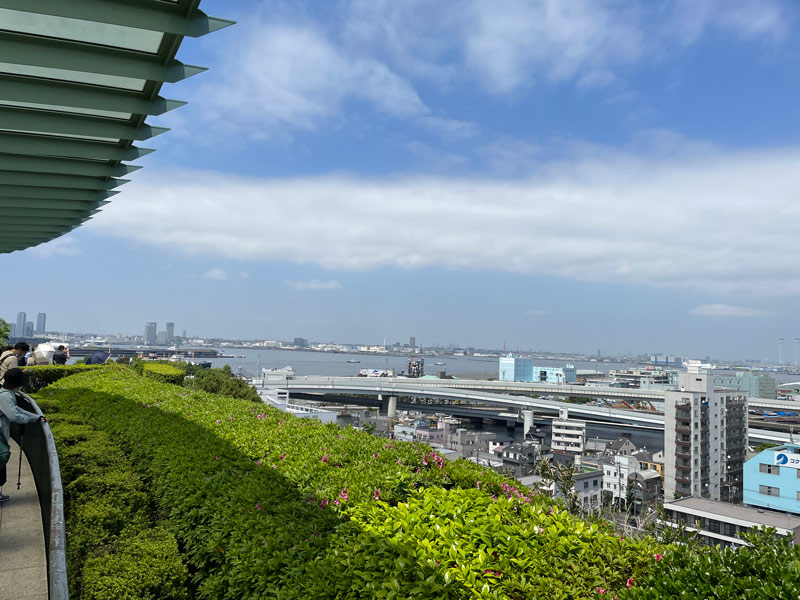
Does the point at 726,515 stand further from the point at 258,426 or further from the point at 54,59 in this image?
the point at 54,59

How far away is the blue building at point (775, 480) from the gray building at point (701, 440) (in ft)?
20.8

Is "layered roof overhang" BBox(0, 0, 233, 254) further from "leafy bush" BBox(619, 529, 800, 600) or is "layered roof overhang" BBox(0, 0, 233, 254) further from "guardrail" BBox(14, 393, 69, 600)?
"leafy bush" BBox(619, 529, 800, 600)

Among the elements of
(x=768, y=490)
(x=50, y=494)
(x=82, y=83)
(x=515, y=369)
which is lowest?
(x=515, y=369)

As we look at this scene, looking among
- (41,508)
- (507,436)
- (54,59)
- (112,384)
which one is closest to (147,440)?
(41,508)

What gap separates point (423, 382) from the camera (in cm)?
6581

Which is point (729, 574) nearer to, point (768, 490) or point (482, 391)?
point (768, 490)

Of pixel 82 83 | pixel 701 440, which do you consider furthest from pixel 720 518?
pixel 82 83

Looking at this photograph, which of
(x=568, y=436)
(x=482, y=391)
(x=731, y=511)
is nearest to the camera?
(x=731, y=511)

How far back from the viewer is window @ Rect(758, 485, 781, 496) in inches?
1173

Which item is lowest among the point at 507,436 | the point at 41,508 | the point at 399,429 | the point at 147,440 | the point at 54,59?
the point at 507,436

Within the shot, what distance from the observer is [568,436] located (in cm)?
5444

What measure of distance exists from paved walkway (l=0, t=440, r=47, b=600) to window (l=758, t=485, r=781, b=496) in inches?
1471

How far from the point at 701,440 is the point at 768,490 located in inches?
362

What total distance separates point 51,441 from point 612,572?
14.0 ft
